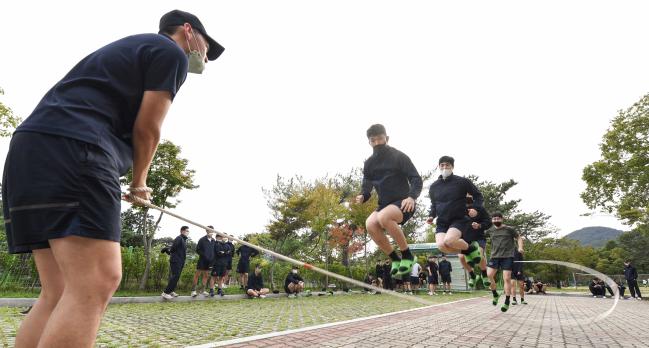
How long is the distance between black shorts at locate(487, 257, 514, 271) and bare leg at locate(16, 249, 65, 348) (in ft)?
38.4

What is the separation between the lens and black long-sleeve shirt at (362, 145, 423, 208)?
16.7 ft

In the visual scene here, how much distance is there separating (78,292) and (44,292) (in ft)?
2.00

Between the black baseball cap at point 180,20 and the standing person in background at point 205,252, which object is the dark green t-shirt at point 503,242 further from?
the black baseball cap at point 180,20

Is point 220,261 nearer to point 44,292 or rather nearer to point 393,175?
point 393,175

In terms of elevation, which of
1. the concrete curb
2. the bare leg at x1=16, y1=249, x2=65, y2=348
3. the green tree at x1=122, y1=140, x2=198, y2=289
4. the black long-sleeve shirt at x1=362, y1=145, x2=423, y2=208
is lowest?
the concrete curb

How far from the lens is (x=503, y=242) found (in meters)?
11.4

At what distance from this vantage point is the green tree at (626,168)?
2595 centimetres

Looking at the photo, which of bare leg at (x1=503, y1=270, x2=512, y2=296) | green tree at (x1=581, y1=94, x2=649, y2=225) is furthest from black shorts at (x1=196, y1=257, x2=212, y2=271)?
green tree at (x1=581, y1=94, x2=649, y2=225)

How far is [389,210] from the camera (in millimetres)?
4938

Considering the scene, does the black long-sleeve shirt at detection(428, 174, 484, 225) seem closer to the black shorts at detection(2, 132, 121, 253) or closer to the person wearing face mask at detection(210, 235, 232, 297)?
the black shorts at detection(2, 132, 121, 253)

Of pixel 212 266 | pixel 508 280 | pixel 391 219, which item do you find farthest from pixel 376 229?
pixel 212 266

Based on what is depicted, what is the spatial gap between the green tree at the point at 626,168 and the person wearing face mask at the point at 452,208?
80.7 ft

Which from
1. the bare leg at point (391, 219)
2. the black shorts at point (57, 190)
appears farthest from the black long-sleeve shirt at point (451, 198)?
the black shorts at point (57, 190)

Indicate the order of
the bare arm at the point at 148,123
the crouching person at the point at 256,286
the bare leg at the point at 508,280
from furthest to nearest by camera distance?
1. the crouching person at the point at 256,286
2. the bare leg at the point at 508,280
3. the bare arm at the point at 148,123
